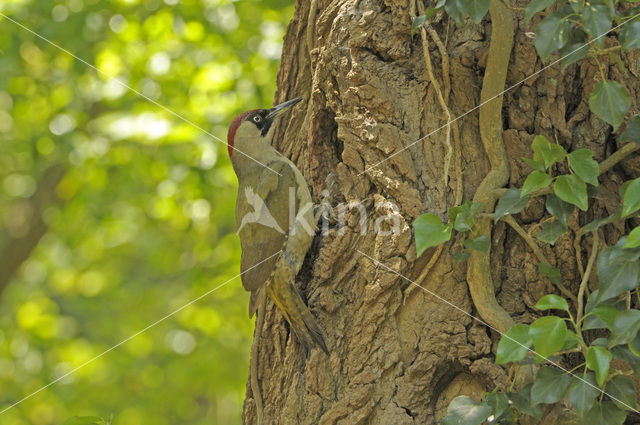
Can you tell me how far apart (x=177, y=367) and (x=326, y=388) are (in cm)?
631

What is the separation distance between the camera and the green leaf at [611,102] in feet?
6.81

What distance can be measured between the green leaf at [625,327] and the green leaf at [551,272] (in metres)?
0.44

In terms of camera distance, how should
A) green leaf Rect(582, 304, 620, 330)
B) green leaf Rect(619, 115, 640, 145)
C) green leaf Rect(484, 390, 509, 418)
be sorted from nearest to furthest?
1. green leaf Rect(582, 304, 620, 330)
2. green leaf Rect(484, 390, 509, 418)
3. green leaf Rect(619, 115, 640, 145)

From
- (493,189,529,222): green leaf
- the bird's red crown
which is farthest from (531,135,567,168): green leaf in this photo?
the bird's red crown

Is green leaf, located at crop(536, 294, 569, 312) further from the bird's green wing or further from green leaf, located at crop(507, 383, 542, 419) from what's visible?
the bird's green wing

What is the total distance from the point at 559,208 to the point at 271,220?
1.46 metres

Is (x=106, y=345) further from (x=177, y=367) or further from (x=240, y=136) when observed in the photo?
(x=240, y=136)

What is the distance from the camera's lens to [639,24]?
6.65ft

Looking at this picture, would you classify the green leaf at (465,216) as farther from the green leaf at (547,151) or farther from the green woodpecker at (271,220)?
the green woodpecker at (271,220)

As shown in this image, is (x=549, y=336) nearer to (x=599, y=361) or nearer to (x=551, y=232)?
(x=599, y=361)

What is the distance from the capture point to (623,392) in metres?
2.03

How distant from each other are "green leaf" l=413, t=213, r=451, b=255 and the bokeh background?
475 cm

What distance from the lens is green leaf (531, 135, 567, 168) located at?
219 cm

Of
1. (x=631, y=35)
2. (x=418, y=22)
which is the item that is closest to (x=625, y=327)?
(x=631, y=35)
